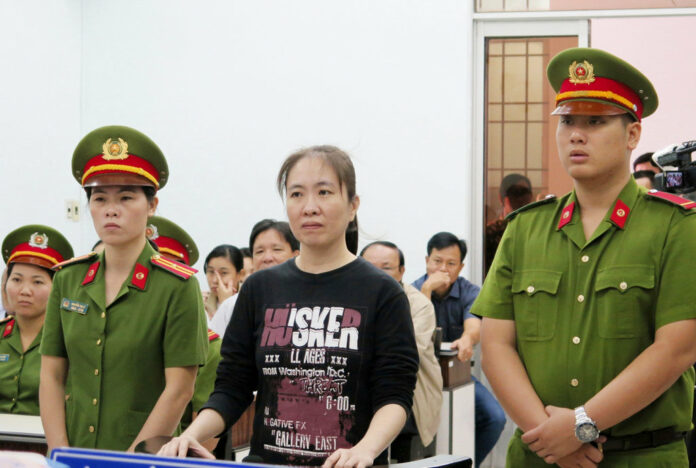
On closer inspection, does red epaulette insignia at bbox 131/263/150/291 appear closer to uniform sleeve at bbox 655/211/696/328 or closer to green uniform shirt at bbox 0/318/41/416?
green uniform shirt at bbox 0/318/41/416

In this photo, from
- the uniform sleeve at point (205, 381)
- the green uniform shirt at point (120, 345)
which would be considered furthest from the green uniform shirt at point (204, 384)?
the green uniform shirt at point (120, 345)

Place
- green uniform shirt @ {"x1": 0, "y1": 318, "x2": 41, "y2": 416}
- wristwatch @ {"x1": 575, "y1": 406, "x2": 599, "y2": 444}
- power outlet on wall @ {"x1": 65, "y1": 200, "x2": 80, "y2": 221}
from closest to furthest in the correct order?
wristwatch @ {"x1": 575, "y1": 406, "x2": 599, "y2": 444} < green uniform shirt @ {"x1": 0, "y1": 318, "x2": 41, "y2": 416} < power outlet on wall @ {"x1": 65, "y1": 200, "x2": 80, "y2": 221}

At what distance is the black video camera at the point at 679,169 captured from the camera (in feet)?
7.73

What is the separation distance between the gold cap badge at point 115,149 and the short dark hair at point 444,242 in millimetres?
3251

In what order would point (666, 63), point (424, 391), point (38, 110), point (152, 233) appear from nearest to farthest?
point (152, 233) < point (424, 391) < point (666, 63) < point (38, 110)

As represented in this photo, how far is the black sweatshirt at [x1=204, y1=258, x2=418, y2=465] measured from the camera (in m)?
1.70

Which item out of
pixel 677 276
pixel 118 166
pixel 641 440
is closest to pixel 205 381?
pixel 118 166

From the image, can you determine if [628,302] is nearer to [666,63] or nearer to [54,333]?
[54,333]

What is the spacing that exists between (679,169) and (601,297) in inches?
27.1

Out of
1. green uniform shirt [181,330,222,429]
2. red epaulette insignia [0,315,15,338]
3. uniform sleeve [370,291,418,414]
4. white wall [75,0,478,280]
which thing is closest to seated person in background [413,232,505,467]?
white wall [75,0,478,280]

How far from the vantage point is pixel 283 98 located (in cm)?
602

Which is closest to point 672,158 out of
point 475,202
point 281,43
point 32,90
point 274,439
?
point 274,439

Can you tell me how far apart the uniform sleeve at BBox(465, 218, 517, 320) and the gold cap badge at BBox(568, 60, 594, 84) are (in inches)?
14.9

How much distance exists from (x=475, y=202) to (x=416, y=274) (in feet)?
2.07
